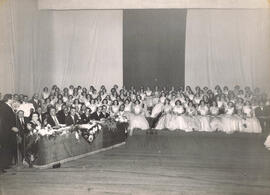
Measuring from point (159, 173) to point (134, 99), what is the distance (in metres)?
4.83

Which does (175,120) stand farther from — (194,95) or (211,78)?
(211,78)

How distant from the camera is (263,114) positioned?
970cm

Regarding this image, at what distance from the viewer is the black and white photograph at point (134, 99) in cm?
585

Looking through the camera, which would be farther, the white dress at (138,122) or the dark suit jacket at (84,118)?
the white dress at (138,122)

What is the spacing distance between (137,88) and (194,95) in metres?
2.81

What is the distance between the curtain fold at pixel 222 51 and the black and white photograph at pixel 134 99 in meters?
0.04

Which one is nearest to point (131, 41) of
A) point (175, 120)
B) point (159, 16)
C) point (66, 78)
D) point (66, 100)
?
point (159, 16)

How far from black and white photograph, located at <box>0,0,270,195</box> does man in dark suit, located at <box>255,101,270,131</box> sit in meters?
0.03

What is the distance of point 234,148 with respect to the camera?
7.68 m

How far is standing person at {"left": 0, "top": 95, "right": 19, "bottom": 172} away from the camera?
238 inches

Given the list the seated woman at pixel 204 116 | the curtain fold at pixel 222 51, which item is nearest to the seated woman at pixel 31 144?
the seated woman at pixel 204 116

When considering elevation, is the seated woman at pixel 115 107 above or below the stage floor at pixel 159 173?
above

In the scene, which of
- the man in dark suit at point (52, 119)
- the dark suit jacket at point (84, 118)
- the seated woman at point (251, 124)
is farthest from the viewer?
the seated woman at point (251, 124)

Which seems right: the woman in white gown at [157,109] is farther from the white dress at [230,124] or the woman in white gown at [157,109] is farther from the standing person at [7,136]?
the standing person at [7,136]
